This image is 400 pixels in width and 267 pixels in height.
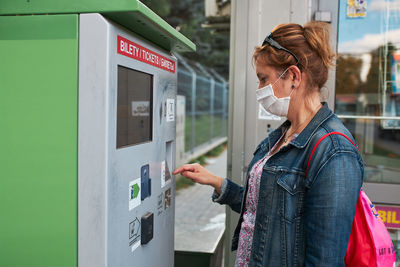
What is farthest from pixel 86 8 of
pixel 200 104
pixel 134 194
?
pixel 200 104

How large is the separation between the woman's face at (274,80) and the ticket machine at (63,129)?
21.1 inches

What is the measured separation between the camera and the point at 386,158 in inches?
109

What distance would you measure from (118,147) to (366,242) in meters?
→ 0.98

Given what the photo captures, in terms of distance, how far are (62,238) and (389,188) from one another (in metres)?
2.22

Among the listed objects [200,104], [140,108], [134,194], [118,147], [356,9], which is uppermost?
[356,9]

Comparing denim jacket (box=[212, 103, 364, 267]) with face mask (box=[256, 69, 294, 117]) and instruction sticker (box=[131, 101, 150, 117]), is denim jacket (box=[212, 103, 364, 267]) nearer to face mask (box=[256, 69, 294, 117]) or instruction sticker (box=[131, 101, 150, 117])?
face mask (box=[256, 69, 294, 117])

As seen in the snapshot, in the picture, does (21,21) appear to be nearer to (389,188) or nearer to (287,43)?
(287,43)

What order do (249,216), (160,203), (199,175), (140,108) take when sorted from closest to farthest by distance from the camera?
(140,108), (249,216), (160,203), (199,175)

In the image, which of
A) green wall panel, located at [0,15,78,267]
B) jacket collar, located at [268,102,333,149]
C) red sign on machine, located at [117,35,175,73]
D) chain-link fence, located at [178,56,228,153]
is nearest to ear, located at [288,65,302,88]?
jacket collar, located at [268,102,333,149]

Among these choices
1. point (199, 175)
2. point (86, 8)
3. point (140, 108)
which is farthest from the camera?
point (199, 175)

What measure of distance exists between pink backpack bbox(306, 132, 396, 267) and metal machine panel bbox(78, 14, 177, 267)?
681mm

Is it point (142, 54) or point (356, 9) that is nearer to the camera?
point (142, 54)

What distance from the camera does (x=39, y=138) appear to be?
133 centimetres

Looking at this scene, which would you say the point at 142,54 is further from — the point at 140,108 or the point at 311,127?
the point at 311,127
